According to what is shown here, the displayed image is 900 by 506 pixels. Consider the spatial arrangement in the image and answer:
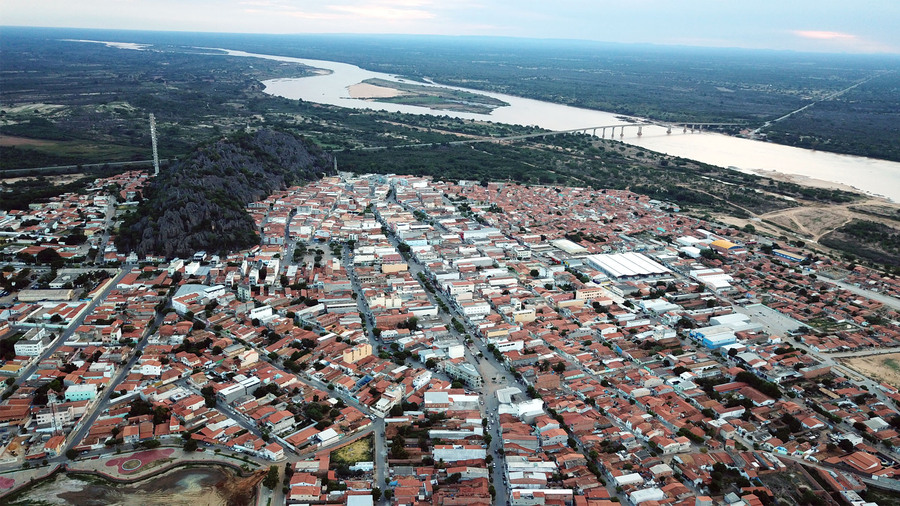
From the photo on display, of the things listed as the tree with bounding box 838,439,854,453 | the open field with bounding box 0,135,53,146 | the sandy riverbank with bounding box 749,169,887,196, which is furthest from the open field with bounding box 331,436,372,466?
the open field with bounding box 0,135,53,146


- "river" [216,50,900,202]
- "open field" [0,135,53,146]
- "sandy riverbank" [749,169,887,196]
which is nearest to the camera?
"sandy riverbank" [749,169,887,196]

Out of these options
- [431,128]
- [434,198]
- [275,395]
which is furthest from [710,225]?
[431,128]

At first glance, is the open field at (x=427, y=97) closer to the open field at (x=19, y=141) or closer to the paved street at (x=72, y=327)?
the open field at (x=19, y=141)

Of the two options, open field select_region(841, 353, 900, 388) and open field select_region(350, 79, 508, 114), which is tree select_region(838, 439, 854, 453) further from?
open field select_region(350, 79, 508, 114)

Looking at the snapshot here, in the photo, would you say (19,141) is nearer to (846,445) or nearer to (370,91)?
(370,91)

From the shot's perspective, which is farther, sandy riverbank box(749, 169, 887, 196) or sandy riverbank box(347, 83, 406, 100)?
sandy riverbank box(347, 83, 406, 100)

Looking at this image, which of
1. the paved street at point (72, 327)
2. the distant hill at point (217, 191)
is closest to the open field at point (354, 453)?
the paved street at point (72, 327)

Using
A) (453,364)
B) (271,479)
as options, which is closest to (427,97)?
(453,364)
